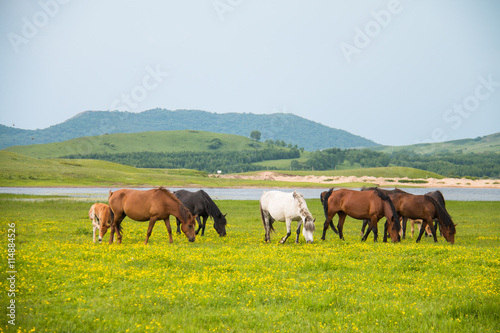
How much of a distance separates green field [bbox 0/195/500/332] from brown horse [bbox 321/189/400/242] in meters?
2.95

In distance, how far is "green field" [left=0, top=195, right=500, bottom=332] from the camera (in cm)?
858

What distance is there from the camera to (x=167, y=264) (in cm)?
1327

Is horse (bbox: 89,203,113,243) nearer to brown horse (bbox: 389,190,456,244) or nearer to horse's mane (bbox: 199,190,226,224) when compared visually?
horse's mane (bbox: 199,190,226,224)

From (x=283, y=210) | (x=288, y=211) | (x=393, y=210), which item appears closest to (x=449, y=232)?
(x=393, y=210)

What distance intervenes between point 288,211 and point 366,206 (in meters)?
4.14

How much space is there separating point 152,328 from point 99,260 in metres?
6.20

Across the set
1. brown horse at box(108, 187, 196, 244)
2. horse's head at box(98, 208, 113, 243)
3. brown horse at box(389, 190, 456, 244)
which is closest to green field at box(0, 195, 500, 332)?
brown horse at box(108, 187, 196, 244)

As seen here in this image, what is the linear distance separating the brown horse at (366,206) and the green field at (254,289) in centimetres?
295

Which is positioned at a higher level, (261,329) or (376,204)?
(376,204)

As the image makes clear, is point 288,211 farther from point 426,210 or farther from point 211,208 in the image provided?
point 426,210

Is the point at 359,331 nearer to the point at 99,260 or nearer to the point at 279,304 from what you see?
the point at 279,304

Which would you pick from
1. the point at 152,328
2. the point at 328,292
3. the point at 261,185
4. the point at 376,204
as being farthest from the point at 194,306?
the point at 261,185

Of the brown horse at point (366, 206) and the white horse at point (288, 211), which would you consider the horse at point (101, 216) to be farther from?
the brown horse at point (366, 206)

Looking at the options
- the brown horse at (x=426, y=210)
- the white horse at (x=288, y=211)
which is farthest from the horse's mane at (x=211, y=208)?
the brown horse at (x=426, y=210)
